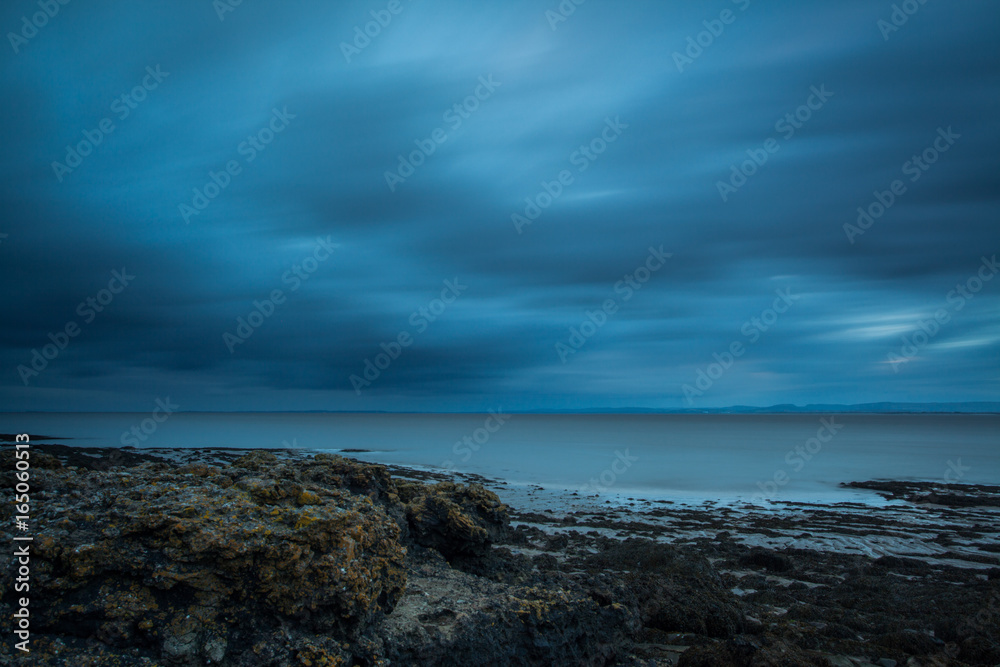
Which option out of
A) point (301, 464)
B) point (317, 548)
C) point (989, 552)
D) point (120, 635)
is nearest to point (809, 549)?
point (989, 552)

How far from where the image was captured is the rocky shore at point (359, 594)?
4.43 m

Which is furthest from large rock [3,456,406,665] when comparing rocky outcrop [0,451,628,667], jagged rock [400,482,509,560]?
jagged rock [400,482,509,560]

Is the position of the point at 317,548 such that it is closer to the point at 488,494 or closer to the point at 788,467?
the point at 488,494

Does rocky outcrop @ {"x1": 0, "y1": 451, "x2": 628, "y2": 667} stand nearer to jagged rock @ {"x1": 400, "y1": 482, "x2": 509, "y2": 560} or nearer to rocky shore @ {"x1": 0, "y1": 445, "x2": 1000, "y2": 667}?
rocky shore @ {"x1": 0, "y1": 445, "x2": 1000, "y2": 667}

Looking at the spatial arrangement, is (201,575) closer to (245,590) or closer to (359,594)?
(245,590)

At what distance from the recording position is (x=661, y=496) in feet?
109

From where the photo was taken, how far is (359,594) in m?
4.99

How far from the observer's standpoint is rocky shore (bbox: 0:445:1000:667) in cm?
443

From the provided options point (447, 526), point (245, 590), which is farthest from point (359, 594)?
point (447, 526)

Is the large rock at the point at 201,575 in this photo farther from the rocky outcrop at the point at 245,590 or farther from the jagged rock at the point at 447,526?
the jagged rock at the point at 447,526

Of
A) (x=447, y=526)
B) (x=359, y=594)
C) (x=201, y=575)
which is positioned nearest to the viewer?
(x=201, y=575)

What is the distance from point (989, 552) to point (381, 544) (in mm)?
22320

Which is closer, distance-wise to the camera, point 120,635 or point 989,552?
point 120,635

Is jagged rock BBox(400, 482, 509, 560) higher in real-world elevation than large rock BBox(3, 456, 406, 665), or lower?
higher
